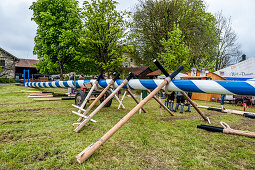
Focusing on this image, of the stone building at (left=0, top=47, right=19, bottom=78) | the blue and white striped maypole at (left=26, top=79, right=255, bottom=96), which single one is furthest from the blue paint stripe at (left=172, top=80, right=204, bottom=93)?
the stone building at (left=0, top=47, right=19, bottom=78)

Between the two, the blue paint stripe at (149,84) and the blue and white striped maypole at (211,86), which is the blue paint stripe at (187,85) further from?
the blue paint stripe at (149,84)

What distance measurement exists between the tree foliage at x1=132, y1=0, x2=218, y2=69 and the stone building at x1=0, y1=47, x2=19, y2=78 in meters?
28.7

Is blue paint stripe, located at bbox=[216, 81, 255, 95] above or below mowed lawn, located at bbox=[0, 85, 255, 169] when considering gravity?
above

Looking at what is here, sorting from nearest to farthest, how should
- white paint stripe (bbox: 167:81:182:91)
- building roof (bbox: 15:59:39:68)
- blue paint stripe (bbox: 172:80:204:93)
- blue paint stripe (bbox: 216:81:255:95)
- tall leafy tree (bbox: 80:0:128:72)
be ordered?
1. blue paint stripe (bbox: 216:81:255:95)
2. blue paint stripe (bbox: 172:80:204:93)
3. white paint stripe (bbox: 167:81:182:91)
4. tall leafy tree (bbox: 80:0:128:72)
5. building roof (bbox: 15:59:39:68)

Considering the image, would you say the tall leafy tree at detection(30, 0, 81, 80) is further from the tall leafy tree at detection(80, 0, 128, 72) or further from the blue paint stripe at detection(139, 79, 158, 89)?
the blue paint stripe at detection(139, 79, 158, 89)

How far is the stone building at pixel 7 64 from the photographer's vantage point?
3356 cm

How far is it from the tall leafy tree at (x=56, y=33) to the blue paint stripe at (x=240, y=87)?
18.8 meters

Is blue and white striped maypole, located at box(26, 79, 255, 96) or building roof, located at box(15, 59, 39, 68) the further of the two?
building roof, located at box(15, 59, 39, 68)

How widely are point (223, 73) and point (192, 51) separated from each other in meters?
7.36

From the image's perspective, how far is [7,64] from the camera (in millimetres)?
34250

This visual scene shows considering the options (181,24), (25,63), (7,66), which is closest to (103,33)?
(181,24)

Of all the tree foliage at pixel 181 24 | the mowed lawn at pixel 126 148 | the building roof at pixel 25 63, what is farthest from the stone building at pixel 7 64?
the mowed lawn at pixel 126 148

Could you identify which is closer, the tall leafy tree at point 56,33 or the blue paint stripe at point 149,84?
the blue paint stripe at point 149,84

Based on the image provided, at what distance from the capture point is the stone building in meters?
33.6
